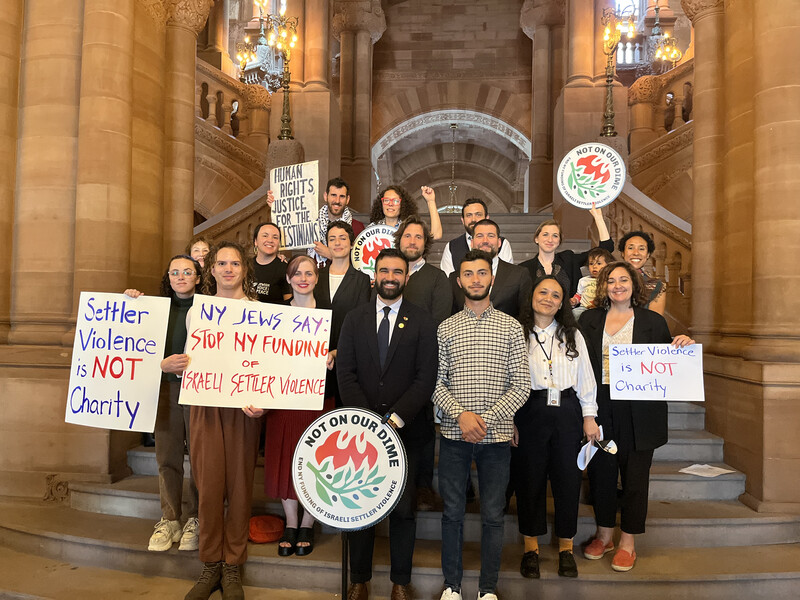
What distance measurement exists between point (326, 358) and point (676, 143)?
12.5 meters

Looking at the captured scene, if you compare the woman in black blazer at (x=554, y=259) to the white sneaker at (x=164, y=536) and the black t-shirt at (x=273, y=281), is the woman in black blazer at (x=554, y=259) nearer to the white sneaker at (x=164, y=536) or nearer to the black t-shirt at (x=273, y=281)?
the black t-shirt at (x=273, y=281)

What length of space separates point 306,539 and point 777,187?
15.3 ft

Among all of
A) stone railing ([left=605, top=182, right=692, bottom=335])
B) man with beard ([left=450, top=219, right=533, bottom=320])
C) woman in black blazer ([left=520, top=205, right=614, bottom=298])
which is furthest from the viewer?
stone railing ([left=605, top=182, right=692, bottom=335])

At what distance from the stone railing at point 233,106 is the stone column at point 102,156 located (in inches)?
339

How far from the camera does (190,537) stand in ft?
14.1

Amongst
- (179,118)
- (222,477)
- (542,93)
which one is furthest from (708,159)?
(542,93)

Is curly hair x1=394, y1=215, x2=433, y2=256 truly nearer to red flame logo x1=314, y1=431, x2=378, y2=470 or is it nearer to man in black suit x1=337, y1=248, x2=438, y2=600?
man in black suit x1=337, y1=248, x2=438, y2=600

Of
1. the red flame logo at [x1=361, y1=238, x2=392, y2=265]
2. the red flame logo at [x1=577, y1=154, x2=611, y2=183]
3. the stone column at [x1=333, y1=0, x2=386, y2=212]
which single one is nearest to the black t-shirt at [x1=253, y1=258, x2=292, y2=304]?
the red flame logo at [x1=361, y1=238, x2=392, y2=265]

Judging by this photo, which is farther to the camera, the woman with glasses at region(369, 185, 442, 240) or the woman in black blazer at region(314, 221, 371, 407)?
the woman with glasses at region(369, 185, 442, 240)

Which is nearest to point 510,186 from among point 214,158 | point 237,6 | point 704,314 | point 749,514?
point 237,6

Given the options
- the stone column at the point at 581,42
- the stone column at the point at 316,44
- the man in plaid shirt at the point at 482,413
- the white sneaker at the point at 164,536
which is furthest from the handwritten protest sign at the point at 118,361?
the stone column at the point at 581,42

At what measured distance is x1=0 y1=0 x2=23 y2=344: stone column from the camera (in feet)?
19.5

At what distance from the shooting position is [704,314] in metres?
6.33

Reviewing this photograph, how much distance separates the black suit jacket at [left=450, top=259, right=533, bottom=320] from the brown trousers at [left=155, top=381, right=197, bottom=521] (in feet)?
7.04
